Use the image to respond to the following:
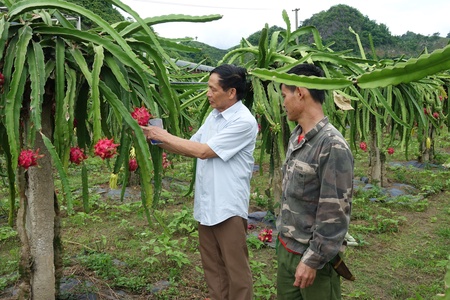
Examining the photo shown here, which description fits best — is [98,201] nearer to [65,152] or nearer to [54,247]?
[54,247]

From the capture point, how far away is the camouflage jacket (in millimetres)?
1548

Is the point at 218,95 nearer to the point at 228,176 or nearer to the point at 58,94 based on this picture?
the point at 228,176

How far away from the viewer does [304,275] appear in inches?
61.6

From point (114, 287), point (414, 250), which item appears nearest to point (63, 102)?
point (114, 287)

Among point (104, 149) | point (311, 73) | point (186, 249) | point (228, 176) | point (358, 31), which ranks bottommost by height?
point (186, 249)

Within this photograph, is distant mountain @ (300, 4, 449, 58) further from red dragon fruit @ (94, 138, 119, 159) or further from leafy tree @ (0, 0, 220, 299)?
red dragon fruit @ (94, 138, 119, 159)

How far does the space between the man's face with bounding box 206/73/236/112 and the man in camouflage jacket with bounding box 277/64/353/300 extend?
55cm

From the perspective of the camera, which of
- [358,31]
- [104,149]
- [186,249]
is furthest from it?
[358,31]

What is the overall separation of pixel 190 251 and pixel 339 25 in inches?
1134

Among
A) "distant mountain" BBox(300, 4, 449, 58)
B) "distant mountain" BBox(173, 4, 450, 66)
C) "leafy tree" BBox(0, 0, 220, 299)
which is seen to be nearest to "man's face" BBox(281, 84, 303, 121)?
"leafy tree" BBox(0, 0, 220, 299)

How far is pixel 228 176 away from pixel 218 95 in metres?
0.40

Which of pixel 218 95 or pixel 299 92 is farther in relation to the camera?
pixel 218 95

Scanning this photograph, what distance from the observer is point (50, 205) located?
2.08m

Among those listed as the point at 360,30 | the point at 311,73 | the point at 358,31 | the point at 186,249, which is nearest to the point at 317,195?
the point at 311,73
